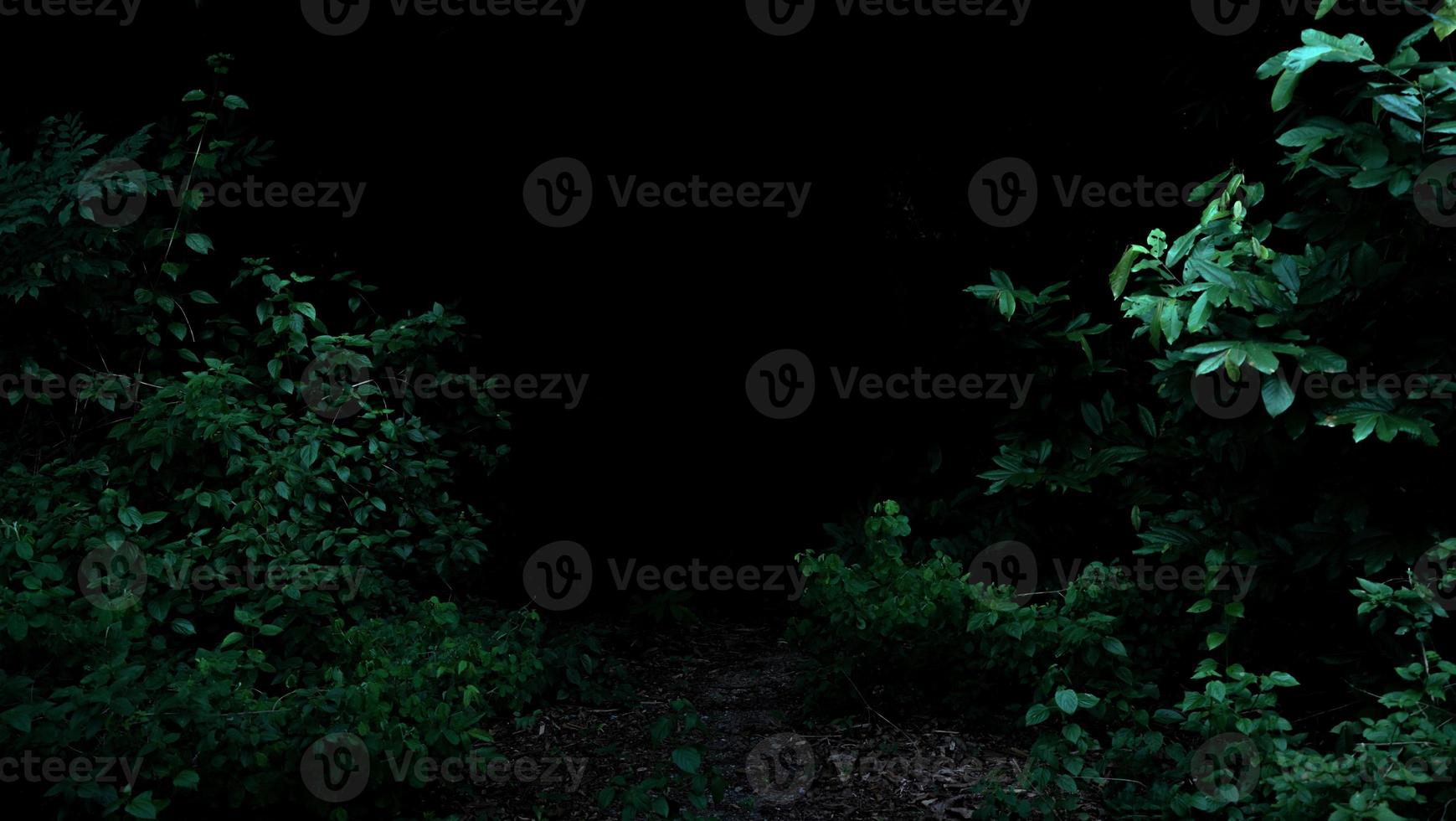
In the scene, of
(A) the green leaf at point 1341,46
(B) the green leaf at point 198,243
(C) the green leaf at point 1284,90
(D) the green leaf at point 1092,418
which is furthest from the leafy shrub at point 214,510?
(A) the green leaf at point 1341,46

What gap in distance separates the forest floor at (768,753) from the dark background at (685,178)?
111cm

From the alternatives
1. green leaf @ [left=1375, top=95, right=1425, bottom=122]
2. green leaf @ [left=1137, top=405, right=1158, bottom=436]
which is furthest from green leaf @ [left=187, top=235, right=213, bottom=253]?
green leaf @ [left=1375, top=95, right=1425, bottom=122]

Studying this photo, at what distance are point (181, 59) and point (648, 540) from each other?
2830 millimetres

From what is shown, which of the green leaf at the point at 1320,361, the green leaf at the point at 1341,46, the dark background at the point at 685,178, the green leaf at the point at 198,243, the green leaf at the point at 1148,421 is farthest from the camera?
the dark background at the point at 685,178

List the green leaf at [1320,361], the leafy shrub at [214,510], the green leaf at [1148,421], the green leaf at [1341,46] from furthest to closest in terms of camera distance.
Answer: the green leaf at [1148,421], the green leaf at [1320,361], the leafy shrub at [214,510], the green leaf at [1341,46]

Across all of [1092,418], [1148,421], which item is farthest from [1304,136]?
[1092,418]

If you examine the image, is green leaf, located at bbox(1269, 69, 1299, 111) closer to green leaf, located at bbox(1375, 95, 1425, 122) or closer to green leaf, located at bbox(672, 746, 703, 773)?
green leaf, located at bbox(1375, 95, 1425, 122)

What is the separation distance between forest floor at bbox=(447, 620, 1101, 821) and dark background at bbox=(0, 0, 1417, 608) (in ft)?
3.63

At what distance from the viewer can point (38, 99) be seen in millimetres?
4691

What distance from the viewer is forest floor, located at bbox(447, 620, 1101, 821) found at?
10.7 feet

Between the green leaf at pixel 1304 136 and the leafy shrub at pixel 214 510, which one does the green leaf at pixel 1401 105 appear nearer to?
the green leaf at pixel 1304 136

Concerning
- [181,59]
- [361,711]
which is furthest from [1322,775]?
[181,59]

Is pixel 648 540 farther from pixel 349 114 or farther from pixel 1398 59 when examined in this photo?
pixel 1398 59

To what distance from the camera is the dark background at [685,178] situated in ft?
15.1
